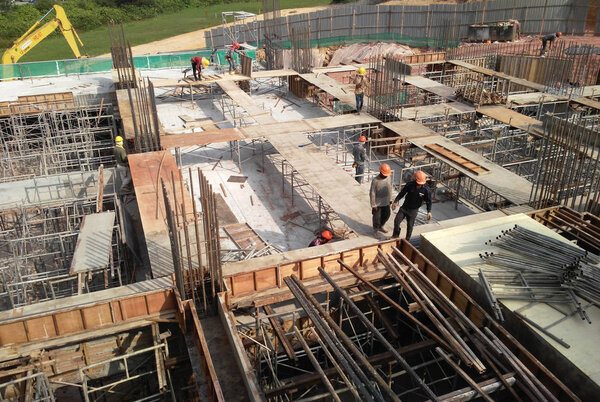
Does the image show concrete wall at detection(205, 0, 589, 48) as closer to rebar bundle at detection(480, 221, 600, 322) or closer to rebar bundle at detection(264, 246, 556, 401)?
rebar bundle at detection(480, 221, 600, 322)

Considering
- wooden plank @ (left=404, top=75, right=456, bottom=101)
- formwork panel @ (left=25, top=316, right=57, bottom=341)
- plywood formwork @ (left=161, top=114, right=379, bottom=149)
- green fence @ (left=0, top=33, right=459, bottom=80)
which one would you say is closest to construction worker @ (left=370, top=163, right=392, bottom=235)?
formwork panel @ (left=25, top=316, right=57, bottom=341)

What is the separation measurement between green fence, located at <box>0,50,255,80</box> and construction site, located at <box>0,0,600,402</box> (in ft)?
12.7

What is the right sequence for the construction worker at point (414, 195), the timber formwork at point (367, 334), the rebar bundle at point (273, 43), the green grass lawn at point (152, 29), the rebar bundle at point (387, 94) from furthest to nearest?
1. the green grass lawn at point (152, 29)
2. the rebar bundle at point (273, 43)
3. the rebar bundle at point (387, 94)
4. the construction worker at point (414, 195)
5. the timber formwork at point (367, 334)

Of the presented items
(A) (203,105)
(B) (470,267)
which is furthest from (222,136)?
(B) (470,267)

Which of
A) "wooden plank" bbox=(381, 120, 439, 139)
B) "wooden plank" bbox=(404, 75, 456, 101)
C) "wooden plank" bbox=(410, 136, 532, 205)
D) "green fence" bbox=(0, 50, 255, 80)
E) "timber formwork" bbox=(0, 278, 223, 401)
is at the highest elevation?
"green fence" bbox=(0, 50, 255, 80)

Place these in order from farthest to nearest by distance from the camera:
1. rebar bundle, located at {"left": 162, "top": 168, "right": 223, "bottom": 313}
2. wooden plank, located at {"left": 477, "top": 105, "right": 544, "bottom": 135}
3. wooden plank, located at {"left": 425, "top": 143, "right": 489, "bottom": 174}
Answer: wooden plank, located at {"left": 477, "top": 105, "right": 544, "bottom": 135}
wooden plank, located at {"left": 425, "top": 143, "right": 489, "bottom": 174}
rebar bundle, located at {"left": 162, "top": 168, "right": 223, "bottom": 313}

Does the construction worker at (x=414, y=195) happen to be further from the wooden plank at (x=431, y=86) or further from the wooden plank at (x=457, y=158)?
the wooden plank at (x=431, y=86)

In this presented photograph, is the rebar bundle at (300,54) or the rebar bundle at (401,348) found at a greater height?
the rebar bundle at (300,54)

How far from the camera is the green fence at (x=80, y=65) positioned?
28.8m

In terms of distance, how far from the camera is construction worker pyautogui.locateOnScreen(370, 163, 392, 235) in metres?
11.7

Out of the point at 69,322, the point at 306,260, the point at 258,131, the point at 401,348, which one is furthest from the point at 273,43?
the point at 401,348

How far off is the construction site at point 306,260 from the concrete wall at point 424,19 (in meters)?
11.8

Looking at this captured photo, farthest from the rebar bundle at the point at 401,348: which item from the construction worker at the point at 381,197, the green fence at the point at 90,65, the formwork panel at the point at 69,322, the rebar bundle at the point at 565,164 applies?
the green fence at the point at 90,65

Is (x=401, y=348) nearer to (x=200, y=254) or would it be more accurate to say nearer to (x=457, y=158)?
(x=200, y=254)
